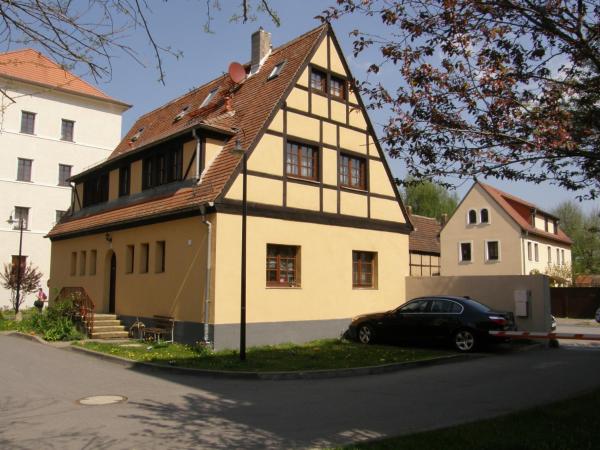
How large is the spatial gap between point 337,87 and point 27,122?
1126 inches

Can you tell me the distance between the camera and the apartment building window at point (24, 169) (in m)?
38.9

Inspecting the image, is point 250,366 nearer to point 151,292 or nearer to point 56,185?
point 151,292

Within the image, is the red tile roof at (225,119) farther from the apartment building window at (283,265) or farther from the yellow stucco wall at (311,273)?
the apartment building window at (283,265)

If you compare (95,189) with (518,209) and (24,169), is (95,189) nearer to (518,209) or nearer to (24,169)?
(24,169)

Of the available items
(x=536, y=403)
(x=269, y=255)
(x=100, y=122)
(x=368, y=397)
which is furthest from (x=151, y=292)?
(x=100, y=122)

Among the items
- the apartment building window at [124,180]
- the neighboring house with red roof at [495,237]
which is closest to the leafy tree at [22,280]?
the apartment building window at [124,180]

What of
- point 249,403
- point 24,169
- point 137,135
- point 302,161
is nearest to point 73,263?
point 137,135

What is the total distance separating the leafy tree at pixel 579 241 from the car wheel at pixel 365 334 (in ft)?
140

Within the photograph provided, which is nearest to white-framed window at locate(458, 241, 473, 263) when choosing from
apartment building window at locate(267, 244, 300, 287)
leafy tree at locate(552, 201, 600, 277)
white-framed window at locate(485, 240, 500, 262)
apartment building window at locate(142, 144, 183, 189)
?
white-framed window at locate(485, 240, 500, 262)

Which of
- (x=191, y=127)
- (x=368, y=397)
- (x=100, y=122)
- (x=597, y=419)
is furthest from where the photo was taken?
(x=100, y=122)

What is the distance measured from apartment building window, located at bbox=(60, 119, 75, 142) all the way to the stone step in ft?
88.8

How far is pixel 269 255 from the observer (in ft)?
55.6

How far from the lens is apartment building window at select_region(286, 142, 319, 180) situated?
17828 mm

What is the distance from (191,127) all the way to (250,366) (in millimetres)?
7641
